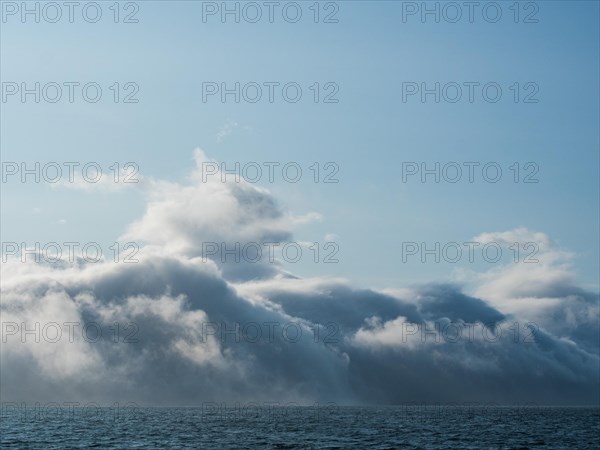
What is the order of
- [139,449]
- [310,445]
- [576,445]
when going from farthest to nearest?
[576,445] < [310,445] < [139,449]

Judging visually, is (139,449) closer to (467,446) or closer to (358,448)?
(358,448)

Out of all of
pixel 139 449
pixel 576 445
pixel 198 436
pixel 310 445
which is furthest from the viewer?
pixel 198 436

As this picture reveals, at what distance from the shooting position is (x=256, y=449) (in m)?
105

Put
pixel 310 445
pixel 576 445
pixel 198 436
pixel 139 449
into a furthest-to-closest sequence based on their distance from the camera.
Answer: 1. pixel 198 436
2. pixel 576 445
3. pixel 310 445
4. pixel 139 449

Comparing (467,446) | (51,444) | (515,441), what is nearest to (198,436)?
(51,444)

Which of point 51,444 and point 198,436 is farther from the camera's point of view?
point 198,436

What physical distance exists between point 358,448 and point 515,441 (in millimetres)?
38913

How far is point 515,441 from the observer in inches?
5177

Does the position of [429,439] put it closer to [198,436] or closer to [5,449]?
[198,436]

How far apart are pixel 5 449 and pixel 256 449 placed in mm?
37955

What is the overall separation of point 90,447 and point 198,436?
103 ft

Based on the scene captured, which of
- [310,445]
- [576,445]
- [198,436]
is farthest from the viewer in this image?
[198,436]

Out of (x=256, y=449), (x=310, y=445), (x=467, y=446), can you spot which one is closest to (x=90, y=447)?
(x=256, y=449)

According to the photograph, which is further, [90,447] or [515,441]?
[515,441]
